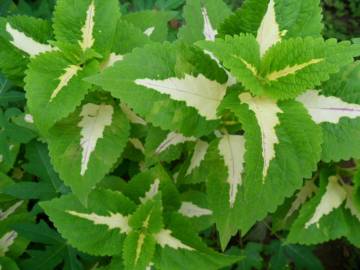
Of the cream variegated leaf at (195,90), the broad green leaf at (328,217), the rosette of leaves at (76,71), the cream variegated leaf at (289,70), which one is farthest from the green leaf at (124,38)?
the broad green leaf at (328,217)

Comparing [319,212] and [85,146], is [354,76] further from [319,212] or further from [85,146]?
[85,146]

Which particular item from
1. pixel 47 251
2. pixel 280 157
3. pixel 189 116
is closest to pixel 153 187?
pixel 189 116

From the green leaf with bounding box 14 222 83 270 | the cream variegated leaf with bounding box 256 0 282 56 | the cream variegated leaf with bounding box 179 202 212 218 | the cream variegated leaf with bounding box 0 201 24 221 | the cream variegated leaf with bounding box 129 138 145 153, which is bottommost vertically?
the green leaf with bounding box 14 222 83 270

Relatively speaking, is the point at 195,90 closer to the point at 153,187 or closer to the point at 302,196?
the point at 153,187

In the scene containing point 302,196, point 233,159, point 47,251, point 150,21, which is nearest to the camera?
point 233,159

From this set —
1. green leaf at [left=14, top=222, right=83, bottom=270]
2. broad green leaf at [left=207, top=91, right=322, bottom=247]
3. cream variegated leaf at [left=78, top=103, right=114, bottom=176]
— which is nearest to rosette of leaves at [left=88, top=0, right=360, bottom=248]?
broad green leaf at [left=207, top=91, right=322, bottom=247]

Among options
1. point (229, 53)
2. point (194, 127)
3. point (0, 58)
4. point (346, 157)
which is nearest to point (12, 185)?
point (0, 58)

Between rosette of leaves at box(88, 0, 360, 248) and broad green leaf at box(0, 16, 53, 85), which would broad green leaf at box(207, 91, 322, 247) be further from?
broad green leaf at box(0, 16, 53, 85)
